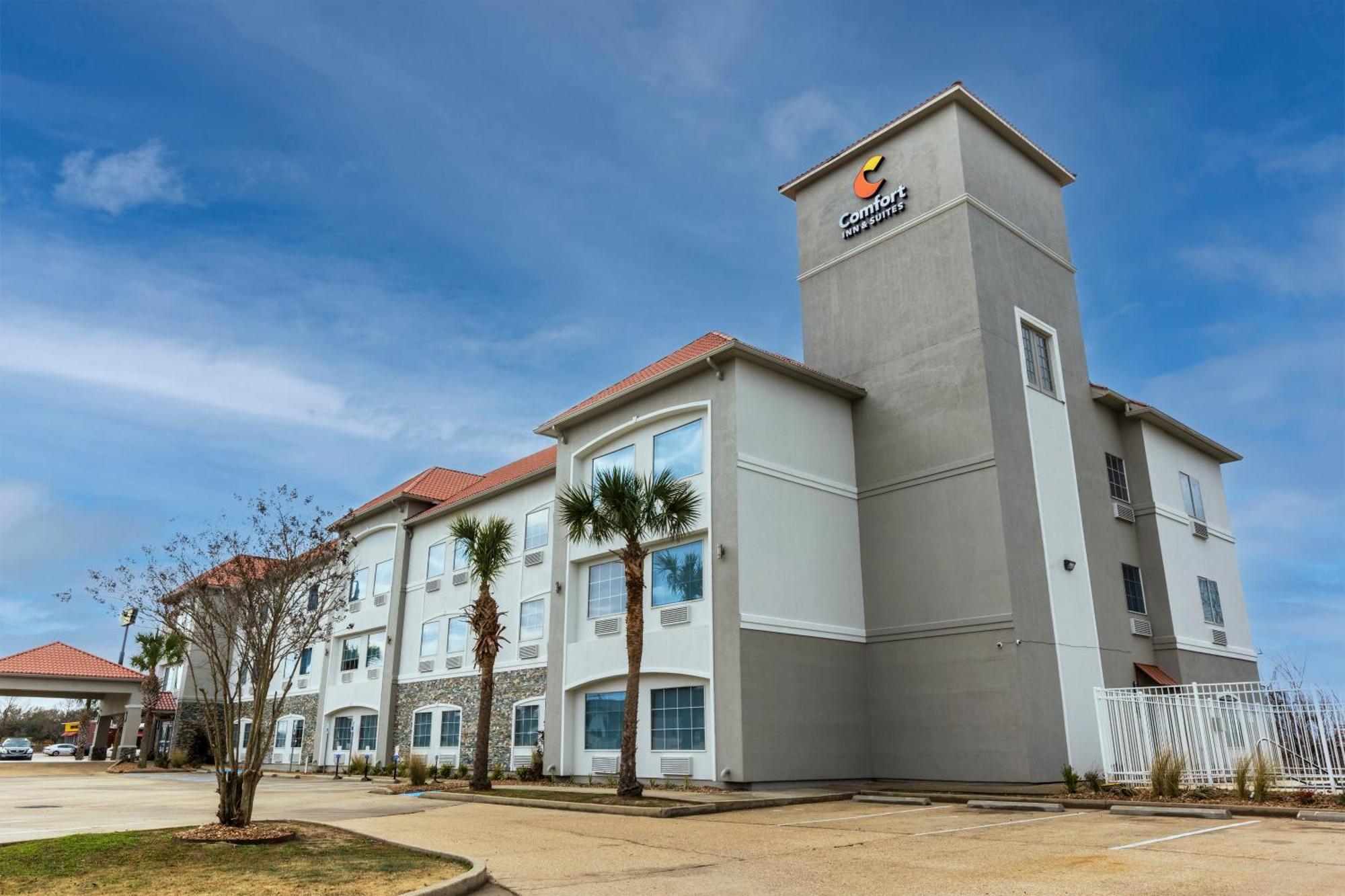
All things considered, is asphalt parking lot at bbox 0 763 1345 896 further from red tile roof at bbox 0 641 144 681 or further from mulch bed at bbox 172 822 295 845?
red tile roof at bbox 0 641 144 681

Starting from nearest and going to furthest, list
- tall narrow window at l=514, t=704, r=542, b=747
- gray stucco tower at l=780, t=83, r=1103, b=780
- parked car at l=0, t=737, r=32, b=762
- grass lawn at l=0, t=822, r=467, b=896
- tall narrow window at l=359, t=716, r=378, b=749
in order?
grass lawn at l=0, t=822, r=467, b=896
gray stucco tower at l=780, t=83, r=1103, b=780
tall narrow window at l=514, t=704, r=542, b=747
tall narrow window at l=359, t=716, r=378, b=749
parked car at l=0, t=737, r=32, b=762

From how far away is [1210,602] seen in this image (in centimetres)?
2781

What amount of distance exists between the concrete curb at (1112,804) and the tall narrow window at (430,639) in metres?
18.9

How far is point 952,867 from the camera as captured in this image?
9.62 m

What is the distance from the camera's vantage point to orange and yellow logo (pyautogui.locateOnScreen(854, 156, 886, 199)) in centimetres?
2647

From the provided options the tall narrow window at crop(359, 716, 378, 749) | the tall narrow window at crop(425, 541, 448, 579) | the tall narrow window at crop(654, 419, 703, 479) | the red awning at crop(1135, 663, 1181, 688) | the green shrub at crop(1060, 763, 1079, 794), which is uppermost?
the tall narrow window at crop(654, 419, 703, 479)

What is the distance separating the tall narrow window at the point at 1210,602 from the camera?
27.4m

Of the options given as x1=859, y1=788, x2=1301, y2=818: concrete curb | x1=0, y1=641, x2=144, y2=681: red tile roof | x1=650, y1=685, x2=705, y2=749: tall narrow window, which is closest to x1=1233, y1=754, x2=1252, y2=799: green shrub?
A: x1=859, y1=788, x2=1301, y2=818: concrete curb

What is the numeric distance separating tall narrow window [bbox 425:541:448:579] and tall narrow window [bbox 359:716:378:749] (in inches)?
242

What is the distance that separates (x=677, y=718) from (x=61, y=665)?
42.1 metres

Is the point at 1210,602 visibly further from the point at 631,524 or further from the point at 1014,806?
the point at 631,524

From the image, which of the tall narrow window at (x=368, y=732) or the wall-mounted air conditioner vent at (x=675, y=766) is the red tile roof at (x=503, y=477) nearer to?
the tall narrow window at (x=368, y=732)

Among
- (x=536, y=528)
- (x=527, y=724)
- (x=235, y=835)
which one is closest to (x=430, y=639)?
(x=536, y=528)

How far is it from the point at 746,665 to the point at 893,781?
513 cm
